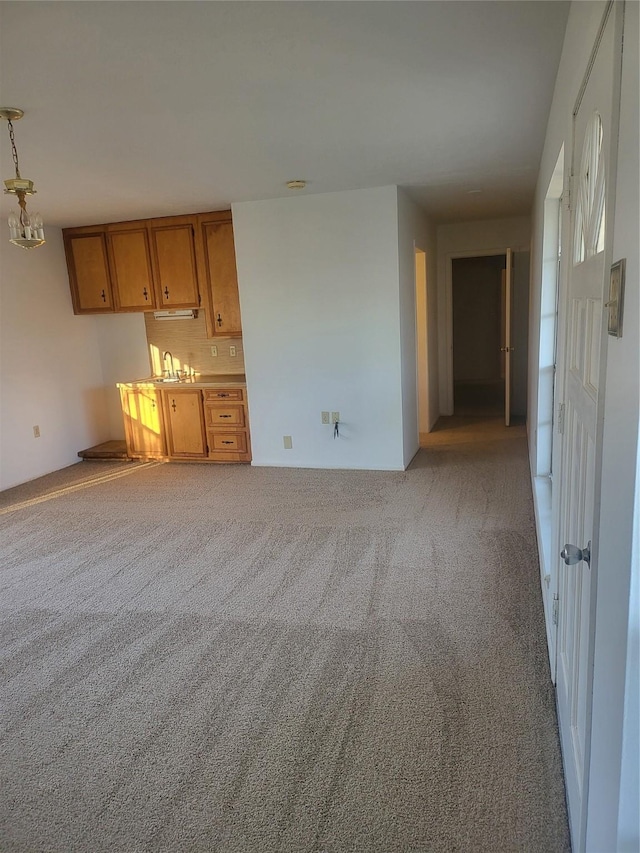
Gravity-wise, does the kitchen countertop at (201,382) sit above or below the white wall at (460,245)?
below

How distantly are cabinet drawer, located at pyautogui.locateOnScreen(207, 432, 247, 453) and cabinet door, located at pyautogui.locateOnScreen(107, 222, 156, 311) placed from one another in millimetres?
1460

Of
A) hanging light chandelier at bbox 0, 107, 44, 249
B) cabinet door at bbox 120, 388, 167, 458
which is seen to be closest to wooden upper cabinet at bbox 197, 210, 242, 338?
cabinet door at bbox 120, 388, 167, 458

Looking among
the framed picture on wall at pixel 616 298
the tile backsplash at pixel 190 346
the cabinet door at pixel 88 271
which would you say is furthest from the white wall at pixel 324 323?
the framed picture on wall at pixel 616 298

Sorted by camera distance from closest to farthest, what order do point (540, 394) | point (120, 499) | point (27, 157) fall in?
point (27, 157), point (540, 394), point (120, 499)

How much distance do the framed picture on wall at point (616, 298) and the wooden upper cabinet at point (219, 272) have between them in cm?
455

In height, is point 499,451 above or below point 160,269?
below

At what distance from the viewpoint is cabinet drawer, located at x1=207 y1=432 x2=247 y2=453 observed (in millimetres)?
5551

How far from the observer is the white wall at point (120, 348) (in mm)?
6262

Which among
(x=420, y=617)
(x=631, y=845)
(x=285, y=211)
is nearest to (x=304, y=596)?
(x=420, y=617)

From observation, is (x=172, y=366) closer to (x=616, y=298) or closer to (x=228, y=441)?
(x=228, y=441)

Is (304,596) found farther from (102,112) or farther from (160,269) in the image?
(160,269)

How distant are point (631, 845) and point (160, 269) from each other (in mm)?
5525

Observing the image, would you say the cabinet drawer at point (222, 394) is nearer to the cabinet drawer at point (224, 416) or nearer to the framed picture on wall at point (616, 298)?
the cabinet drawer at point (224, 416)

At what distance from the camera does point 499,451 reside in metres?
5.41
